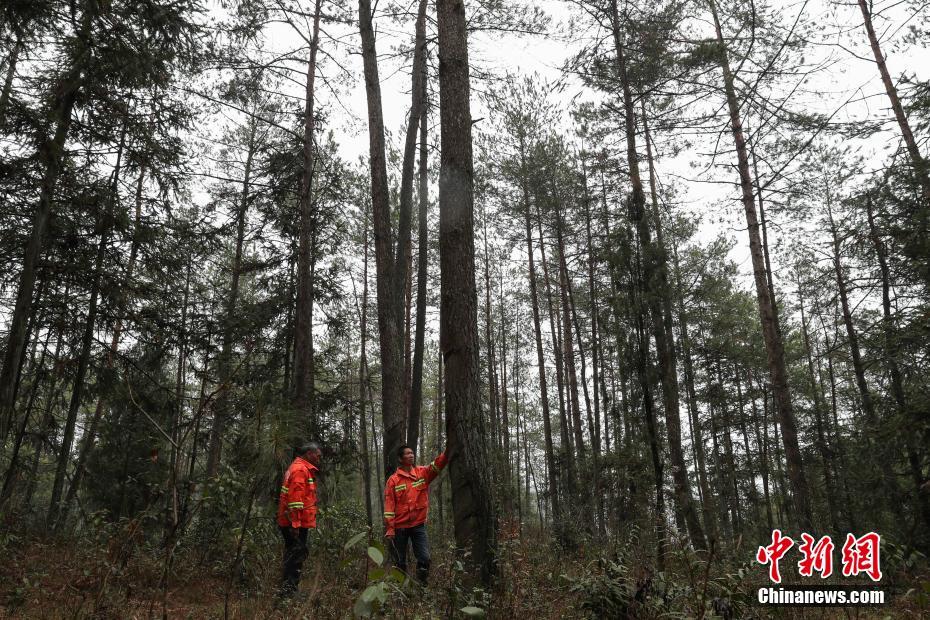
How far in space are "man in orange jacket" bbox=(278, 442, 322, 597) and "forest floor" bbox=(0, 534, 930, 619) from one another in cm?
32

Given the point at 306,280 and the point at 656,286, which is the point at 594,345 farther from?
the point at 306,280

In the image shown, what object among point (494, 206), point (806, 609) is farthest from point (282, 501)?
point (494, 206)

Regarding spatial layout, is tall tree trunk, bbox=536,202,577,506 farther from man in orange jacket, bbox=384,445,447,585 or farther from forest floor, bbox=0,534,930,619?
man in orange jacket, bbox=384,445,447,585

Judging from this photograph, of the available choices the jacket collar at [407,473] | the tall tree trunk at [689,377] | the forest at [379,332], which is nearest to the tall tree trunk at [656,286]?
the forest at [379,332]

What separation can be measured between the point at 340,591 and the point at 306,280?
7.08m

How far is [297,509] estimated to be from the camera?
5.65 meters

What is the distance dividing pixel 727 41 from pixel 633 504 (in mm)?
8628

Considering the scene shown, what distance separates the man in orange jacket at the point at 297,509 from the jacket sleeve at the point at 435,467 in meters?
1.26

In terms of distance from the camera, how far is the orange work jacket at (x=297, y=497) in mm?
5672

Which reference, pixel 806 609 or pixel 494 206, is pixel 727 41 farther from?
pixel 494 206

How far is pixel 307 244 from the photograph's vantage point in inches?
424

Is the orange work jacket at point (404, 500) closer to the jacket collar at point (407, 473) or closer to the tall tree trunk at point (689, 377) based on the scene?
the jacket collar at point (407, 473)

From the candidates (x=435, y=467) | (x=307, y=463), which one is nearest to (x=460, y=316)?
(x=435, y=467)

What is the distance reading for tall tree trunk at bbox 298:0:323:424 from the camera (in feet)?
33.0
